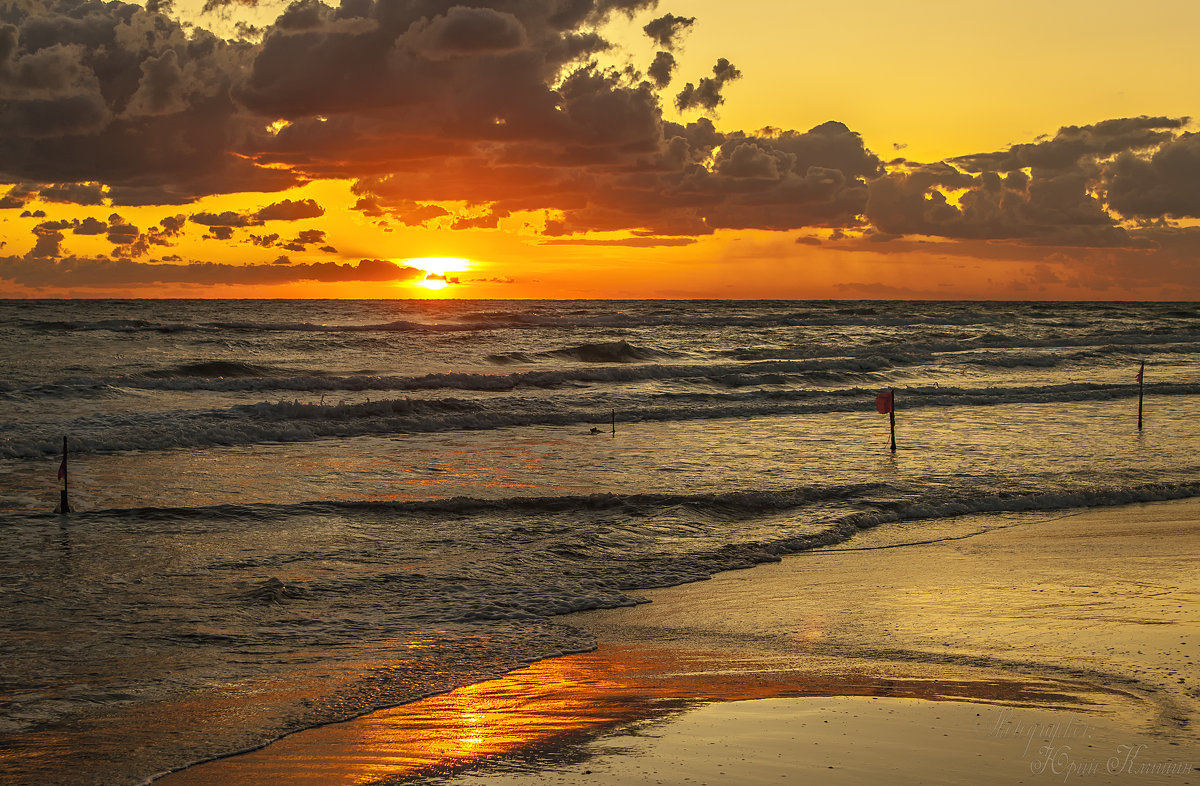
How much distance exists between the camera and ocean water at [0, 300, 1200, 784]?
24.5 ft

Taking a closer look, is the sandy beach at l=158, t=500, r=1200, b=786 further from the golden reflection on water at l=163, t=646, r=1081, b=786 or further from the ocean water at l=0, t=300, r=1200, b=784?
the ocean water at l=0, t=300, r=1200, b=784

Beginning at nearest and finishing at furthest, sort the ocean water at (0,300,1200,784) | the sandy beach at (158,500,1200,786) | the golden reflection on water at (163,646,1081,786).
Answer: the sandy beach at (158,500,1200,786), the golden reflection on water at (163,646,1081,786), the ocean water at (0,300,1200,784)

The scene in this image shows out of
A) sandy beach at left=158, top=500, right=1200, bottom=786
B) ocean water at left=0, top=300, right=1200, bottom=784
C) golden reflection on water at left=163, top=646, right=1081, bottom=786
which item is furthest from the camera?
ocean water at left=0, top=300, right=1200, bottom=784

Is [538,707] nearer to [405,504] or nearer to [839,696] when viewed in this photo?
[839,696]

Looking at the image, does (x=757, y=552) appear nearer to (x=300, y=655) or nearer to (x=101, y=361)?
(x=300, y=655)

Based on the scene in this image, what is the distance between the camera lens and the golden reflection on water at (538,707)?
590 cm

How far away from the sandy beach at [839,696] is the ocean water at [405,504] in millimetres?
628

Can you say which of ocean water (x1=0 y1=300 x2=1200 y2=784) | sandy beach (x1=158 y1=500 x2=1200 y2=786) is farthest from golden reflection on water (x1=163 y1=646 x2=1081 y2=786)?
ocean water (x1=0 y1=300 x2=1200 y2=784)

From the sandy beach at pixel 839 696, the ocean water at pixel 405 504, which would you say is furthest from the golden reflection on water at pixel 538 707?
the ocean water at pixel 405 504

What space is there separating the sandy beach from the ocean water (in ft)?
2.06

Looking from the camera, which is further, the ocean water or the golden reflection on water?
the ocean water

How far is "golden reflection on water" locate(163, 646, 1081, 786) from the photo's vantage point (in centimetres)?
590

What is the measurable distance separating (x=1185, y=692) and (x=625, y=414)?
2096 cm

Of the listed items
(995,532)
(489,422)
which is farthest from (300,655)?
(489,422)
